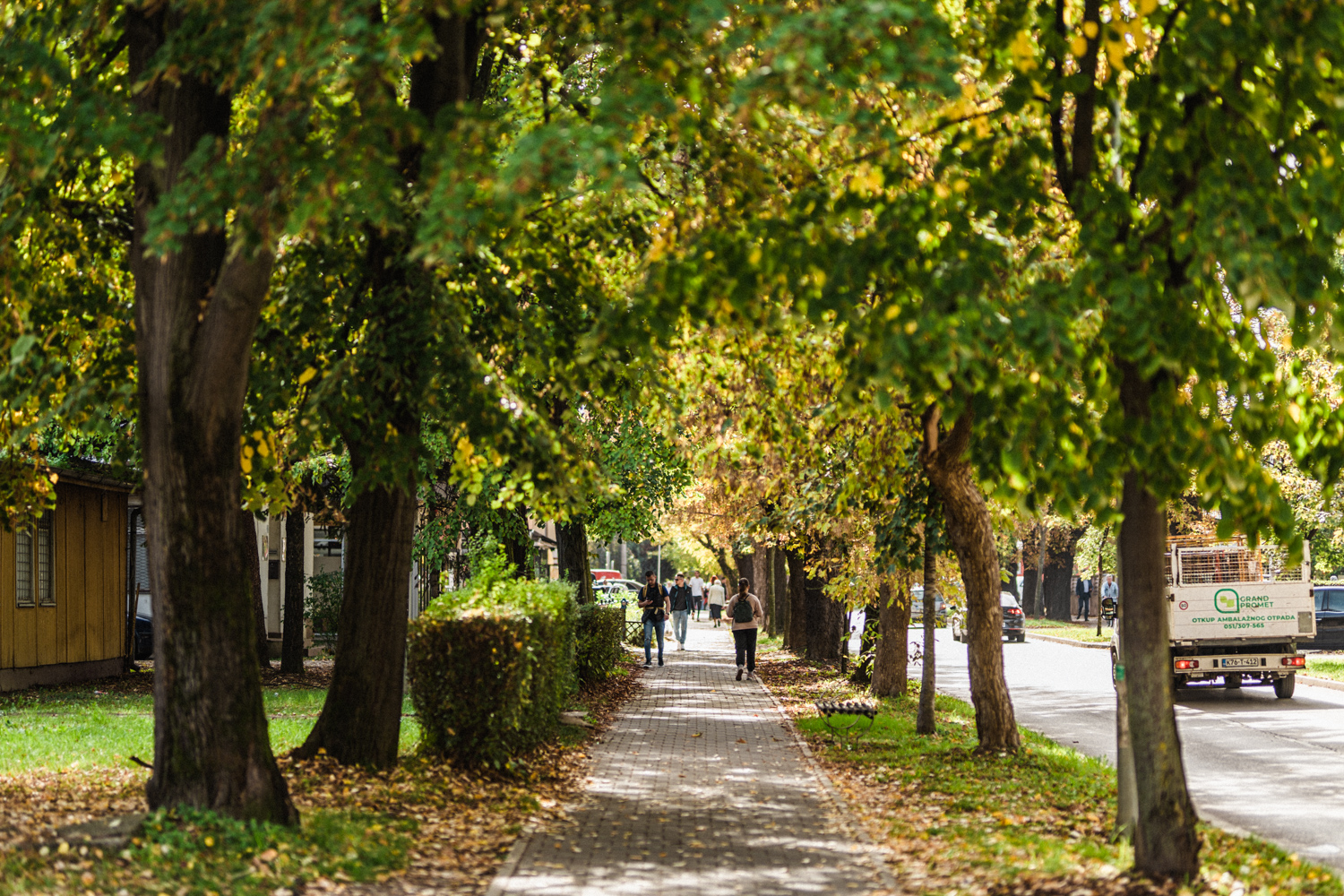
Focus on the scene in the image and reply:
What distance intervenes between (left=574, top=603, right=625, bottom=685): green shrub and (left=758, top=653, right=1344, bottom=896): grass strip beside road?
4884 millimetres

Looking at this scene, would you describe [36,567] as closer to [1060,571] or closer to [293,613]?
[293,613]

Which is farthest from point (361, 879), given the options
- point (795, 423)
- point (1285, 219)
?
point (795, 423)

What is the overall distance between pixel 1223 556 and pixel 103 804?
18.1 metres

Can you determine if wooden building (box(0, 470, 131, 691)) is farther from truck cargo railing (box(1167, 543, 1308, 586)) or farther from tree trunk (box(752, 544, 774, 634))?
tree trunk (box(752, 544, 774, 634))

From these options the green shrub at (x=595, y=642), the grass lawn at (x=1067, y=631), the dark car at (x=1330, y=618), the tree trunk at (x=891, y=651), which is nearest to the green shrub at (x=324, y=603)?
the green shrub at (x=595, y=642)

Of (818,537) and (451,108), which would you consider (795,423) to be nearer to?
(451,108)

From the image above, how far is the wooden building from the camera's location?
18516mm

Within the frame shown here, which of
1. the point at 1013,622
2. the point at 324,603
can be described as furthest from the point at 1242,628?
the point at 1013,622

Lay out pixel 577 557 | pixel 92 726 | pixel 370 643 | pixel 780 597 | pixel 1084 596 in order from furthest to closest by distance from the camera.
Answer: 1. pixel 1084 596
2. pixel 780 597
3. pixel 577 557
4. pixel 92 726
5. pixel 370 643

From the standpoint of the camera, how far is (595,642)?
20219mm

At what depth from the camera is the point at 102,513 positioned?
21.3 metres

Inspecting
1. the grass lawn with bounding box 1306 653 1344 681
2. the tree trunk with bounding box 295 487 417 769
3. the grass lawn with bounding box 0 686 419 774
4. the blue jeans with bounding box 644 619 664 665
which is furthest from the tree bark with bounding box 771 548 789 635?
the tree trunk with bounding box 295 487 417 769

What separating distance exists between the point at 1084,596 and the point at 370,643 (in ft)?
196

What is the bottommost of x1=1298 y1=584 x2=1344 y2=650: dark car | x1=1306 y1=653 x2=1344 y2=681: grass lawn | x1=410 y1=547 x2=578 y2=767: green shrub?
x1=1306 y1=653 x2=1344 y2=681: grass lawn
